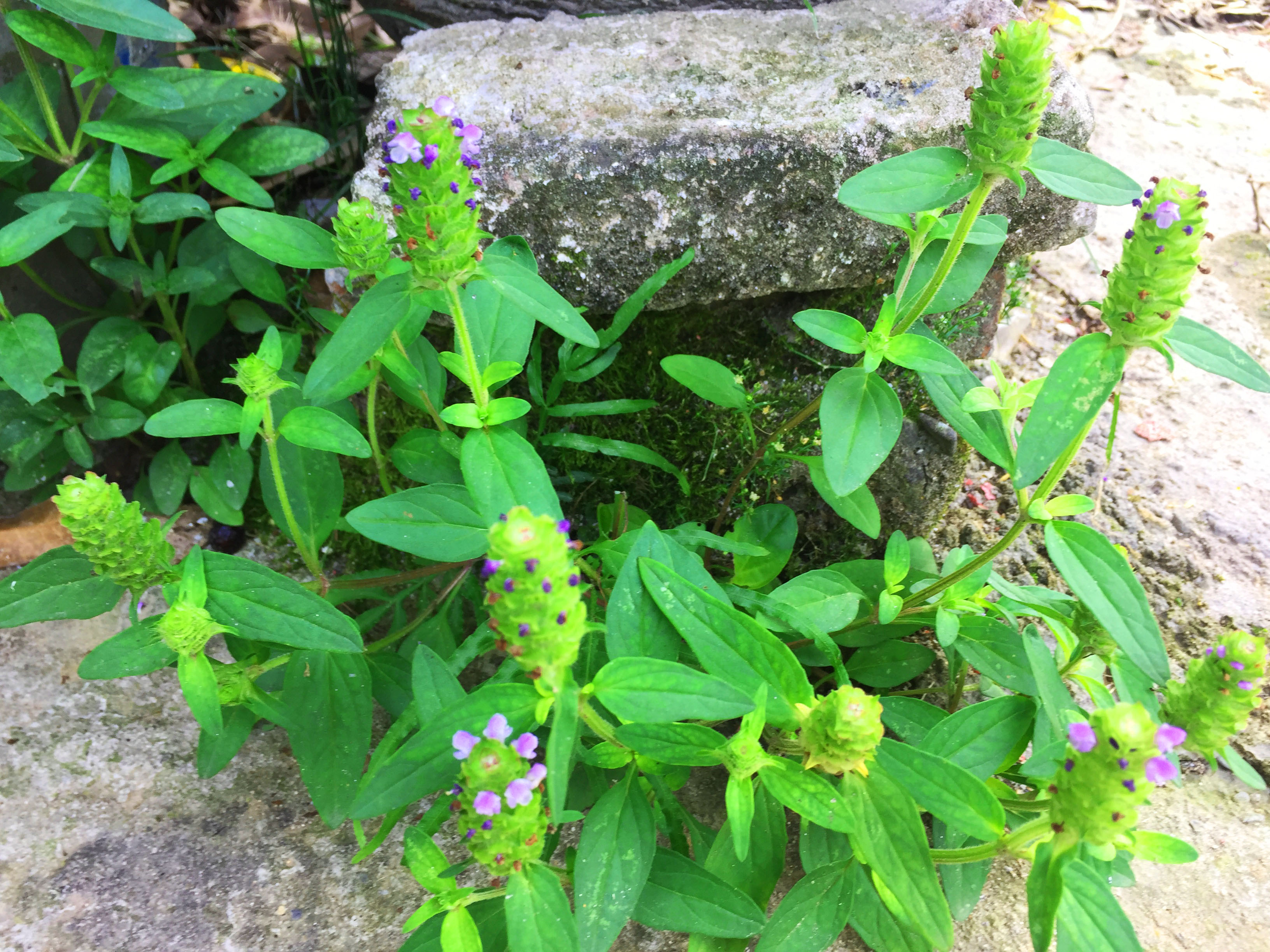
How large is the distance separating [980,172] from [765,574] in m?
1.14

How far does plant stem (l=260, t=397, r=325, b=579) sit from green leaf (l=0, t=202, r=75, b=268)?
66 centimetres

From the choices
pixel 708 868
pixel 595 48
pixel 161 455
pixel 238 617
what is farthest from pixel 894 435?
pixel 161 455

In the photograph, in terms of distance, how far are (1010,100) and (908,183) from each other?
201mm

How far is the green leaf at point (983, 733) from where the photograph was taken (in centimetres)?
163

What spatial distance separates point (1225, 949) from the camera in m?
1.86

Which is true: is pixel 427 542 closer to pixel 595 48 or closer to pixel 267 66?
pixel 595 48

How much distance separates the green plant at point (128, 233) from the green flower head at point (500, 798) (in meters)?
1.43

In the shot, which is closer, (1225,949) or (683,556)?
(683,556)

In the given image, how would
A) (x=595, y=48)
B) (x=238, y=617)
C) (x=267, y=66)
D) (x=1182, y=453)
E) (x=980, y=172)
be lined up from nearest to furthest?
(x=980, y=172), (x=238, y=617), (x=595, y=48), (x=1182, y=453), (x=267, y=66)

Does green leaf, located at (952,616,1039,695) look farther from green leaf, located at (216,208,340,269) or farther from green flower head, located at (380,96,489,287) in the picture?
green leaf, located at (216,208,340,269)

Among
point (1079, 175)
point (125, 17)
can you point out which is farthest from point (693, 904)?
point (125, 17)

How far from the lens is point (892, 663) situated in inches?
85.1

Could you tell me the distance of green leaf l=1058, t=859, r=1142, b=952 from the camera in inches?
53.1

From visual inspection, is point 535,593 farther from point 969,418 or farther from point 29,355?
point 29,355
